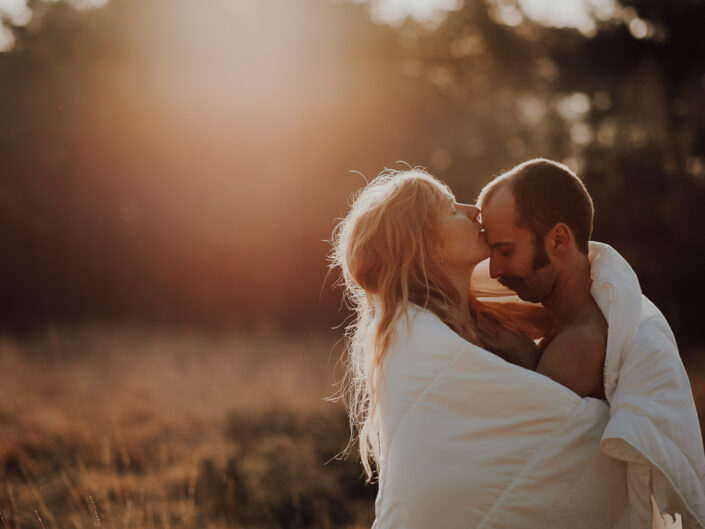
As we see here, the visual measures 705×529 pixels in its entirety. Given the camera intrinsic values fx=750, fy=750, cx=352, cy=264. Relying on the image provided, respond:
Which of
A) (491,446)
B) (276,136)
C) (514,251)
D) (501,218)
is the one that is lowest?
(491,446)

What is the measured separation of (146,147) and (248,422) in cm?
825

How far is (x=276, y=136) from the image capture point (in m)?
13.6

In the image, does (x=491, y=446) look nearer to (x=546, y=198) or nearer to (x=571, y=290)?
(x=571, y=290)

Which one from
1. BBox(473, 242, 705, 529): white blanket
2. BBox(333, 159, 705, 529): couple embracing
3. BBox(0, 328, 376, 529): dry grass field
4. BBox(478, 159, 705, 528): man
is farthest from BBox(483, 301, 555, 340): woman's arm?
BBox(0, 328, 376, 529): dry grass field

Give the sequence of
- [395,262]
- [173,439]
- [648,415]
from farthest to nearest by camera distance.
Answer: [173,439] < [395,262] < [648,415]

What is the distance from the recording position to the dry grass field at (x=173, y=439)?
14.7 feet

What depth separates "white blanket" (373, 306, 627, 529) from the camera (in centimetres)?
234

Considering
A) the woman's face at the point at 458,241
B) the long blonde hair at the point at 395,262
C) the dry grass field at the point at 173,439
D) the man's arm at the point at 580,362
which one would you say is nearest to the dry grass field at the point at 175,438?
the dry grass field at the point at 173,439

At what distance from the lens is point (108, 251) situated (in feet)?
46.6

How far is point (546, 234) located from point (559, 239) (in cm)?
5

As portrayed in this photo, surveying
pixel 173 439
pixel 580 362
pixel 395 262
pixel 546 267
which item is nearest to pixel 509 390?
pixel 580 362

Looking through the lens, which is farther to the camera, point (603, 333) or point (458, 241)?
point (458, 241)

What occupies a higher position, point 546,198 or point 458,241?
point 546,198

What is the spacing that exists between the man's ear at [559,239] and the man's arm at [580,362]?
1.23 feet
